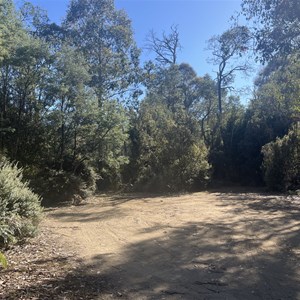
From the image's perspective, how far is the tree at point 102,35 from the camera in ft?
107

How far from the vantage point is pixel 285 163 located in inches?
858

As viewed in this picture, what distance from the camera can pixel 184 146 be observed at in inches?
950

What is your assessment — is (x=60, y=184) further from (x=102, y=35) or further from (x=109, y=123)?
(x=102, y=35)

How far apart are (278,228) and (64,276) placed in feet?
20.4

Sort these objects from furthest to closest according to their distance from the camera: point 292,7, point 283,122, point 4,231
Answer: point 283,122 → point 292,7 → point 4,231

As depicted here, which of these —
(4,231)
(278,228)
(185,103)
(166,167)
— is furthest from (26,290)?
(185,103)

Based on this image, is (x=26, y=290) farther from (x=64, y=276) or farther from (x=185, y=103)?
(x=185, y=103)

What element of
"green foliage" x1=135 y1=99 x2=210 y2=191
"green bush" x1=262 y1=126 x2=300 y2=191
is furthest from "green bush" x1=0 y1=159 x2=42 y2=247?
"green bush" x1=262 y1=126 x2=300 y2=191

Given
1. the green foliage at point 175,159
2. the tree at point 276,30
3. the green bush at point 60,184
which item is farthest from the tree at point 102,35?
the tree at point 276,30

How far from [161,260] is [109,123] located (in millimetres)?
13971

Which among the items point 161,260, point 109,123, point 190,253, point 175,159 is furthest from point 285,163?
point 161,260

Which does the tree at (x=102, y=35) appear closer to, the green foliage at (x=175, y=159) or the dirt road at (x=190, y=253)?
the green foliage at (x=175, y=159)

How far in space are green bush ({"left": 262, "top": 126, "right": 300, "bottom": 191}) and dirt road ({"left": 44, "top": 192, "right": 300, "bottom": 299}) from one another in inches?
396

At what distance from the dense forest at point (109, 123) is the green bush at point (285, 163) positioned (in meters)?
0.06
